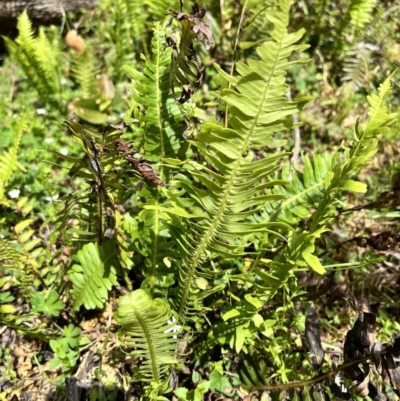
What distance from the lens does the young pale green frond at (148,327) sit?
127cm

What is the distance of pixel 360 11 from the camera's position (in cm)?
294

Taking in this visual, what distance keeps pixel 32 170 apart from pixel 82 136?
4.13 ft

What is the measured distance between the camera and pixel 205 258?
1555mm

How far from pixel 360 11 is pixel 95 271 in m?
2.39

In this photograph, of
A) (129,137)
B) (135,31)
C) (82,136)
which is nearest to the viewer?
(82,136)

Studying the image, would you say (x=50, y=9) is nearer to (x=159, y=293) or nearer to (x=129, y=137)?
(x=129, y=137)

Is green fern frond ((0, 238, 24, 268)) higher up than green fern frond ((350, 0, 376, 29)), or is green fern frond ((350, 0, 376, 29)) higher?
green fern frond ((350, 0, 376, 29))

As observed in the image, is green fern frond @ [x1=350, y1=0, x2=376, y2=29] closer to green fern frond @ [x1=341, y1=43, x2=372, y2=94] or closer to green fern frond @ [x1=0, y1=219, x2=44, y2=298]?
green fern frond @ [x1=341, y1=43, x2=372, y2=94]

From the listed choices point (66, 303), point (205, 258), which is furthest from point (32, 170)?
point (205, 258)

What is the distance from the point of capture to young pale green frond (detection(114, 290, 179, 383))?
4.15 ft

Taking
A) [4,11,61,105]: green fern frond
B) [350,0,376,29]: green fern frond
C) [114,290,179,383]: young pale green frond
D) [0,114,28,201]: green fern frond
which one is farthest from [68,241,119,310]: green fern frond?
[350,0,376,29]: green fern frond

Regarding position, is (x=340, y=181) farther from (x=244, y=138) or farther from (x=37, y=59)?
(x=37, y=59)

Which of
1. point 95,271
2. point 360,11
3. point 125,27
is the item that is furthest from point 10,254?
point 360,11

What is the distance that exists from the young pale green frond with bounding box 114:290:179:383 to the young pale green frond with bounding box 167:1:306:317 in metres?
0.25
